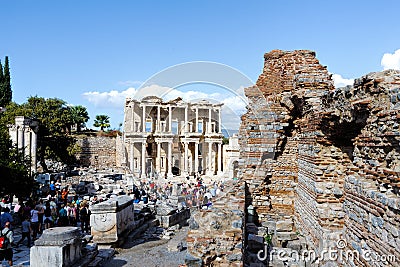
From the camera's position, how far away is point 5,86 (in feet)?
170

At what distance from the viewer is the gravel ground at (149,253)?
30.1 ft

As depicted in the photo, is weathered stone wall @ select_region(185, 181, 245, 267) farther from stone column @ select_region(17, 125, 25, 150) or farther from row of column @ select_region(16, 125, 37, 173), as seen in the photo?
stone column @ select_region(17, 125, 25, 150)

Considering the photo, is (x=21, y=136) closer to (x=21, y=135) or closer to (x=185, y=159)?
(x=21, y=135)

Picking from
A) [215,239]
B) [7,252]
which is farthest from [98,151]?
[215,239]

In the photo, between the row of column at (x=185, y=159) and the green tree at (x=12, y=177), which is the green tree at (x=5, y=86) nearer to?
the row of column at (x=185, y=159)

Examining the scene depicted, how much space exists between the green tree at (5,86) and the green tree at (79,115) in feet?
31.7

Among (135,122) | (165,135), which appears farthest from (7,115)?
(165,135)

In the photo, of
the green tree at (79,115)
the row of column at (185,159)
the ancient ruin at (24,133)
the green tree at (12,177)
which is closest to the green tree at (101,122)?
the green tree at (79,115)

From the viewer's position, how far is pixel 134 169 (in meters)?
41.6

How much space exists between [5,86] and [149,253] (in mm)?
51489

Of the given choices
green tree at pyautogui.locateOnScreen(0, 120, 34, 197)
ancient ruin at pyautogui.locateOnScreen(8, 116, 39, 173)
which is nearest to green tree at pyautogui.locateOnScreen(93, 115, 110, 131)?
ancient ruin at pyautogui.locateOnScreen(8, 116, 39, 173)

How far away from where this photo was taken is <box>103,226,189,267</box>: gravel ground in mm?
9164

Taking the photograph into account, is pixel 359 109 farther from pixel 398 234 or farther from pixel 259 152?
pixel 259 152

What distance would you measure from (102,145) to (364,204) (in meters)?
49.0
